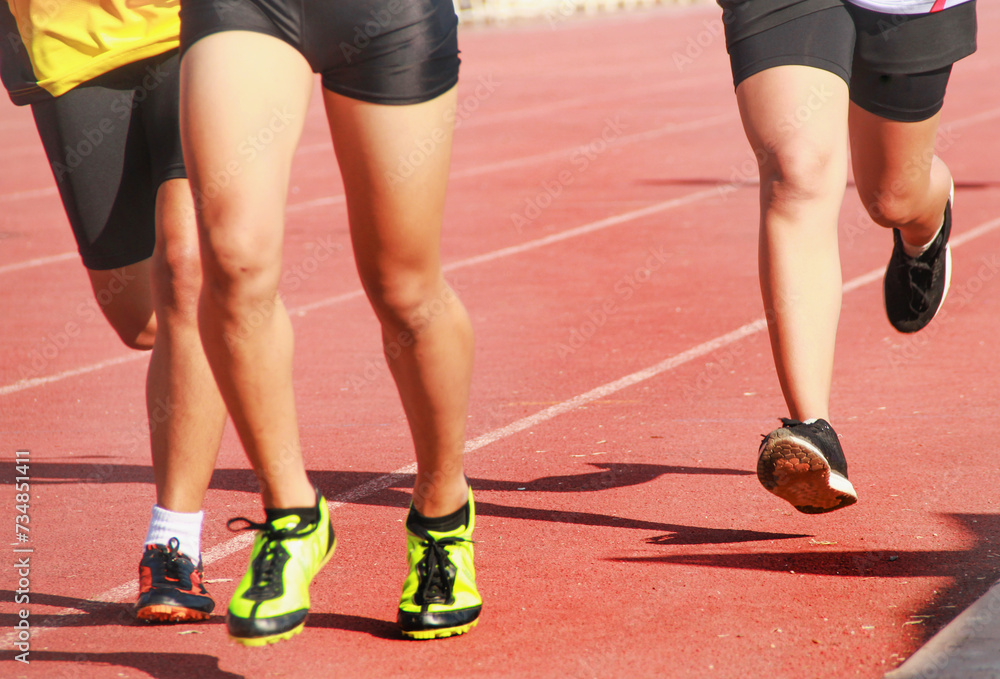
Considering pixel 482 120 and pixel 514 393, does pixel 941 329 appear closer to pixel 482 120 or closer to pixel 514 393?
pixel 514 393

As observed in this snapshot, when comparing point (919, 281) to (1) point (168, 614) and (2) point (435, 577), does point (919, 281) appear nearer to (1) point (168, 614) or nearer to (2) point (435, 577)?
(2) point (435, 577)

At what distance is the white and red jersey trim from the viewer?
3.82 meters

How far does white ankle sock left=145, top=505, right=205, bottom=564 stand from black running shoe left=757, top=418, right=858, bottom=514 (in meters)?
1.48

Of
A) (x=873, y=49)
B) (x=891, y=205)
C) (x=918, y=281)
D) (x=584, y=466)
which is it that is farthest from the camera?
(x=918, y=281)

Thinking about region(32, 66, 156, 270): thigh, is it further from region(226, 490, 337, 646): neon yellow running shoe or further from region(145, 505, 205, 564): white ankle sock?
region(226, 490, 337, 646): neon yellow running shoe

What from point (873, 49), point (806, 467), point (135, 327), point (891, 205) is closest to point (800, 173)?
point (873, 49)

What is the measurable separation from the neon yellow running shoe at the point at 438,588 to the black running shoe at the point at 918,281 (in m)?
2.69

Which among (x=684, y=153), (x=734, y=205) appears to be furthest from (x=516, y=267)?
(x=684, y=153)

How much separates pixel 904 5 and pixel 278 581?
2475 millimetres

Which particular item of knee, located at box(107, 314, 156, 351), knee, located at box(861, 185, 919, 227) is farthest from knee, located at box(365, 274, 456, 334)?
knee, located at box(861, 185, 919, 227)

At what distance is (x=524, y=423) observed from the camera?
17.6ft

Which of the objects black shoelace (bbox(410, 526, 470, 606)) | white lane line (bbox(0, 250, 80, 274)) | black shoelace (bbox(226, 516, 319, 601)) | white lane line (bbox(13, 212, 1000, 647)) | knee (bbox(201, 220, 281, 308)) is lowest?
white lane line (bbox(0, 250, 80, 274))

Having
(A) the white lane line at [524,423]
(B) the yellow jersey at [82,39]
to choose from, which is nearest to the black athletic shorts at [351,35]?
(B) the yellow jersey at [82,39]

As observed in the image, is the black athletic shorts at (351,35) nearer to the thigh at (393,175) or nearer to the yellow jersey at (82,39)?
the thigh at (393,175)
